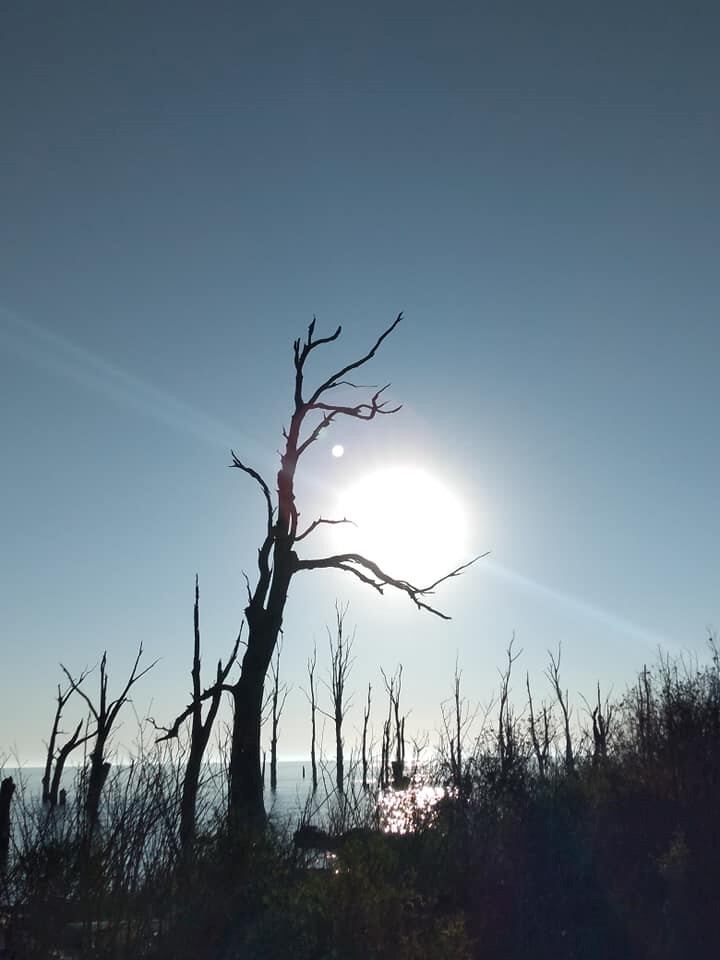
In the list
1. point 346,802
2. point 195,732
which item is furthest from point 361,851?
point 195,732

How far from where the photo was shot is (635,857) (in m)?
13.1

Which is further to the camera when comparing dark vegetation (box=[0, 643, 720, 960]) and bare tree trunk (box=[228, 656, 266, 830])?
bare tree trunk (box=[228, 656, 266, 830])

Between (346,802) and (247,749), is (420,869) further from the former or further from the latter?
(247,749)

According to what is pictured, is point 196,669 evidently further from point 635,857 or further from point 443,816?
point 635,857

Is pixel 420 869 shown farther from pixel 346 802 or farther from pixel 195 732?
pixel 195 732

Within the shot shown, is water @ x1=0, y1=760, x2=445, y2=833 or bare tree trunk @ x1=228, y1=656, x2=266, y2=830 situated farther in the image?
bare tree trunk @ x1=228, y1=656, x2=266, y2=830

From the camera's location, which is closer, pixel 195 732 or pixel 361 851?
pixel 361 851

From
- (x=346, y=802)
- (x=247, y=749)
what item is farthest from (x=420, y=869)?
(x=247, y=749)

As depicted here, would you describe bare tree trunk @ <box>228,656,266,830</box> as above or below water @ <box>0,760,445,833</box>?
above

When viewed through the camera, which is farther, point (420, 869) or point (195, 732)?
point (195, 732)

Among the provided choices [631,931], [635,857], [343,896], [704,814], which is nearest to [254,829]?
[343,896]

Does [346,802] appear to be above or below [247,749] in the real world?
below

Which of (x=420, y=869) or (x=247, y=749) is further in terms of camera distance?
(x=247, y=749)

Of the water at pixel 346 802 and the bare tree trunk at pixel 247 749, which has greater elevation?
the bare tree trunk at pixel 247 749
